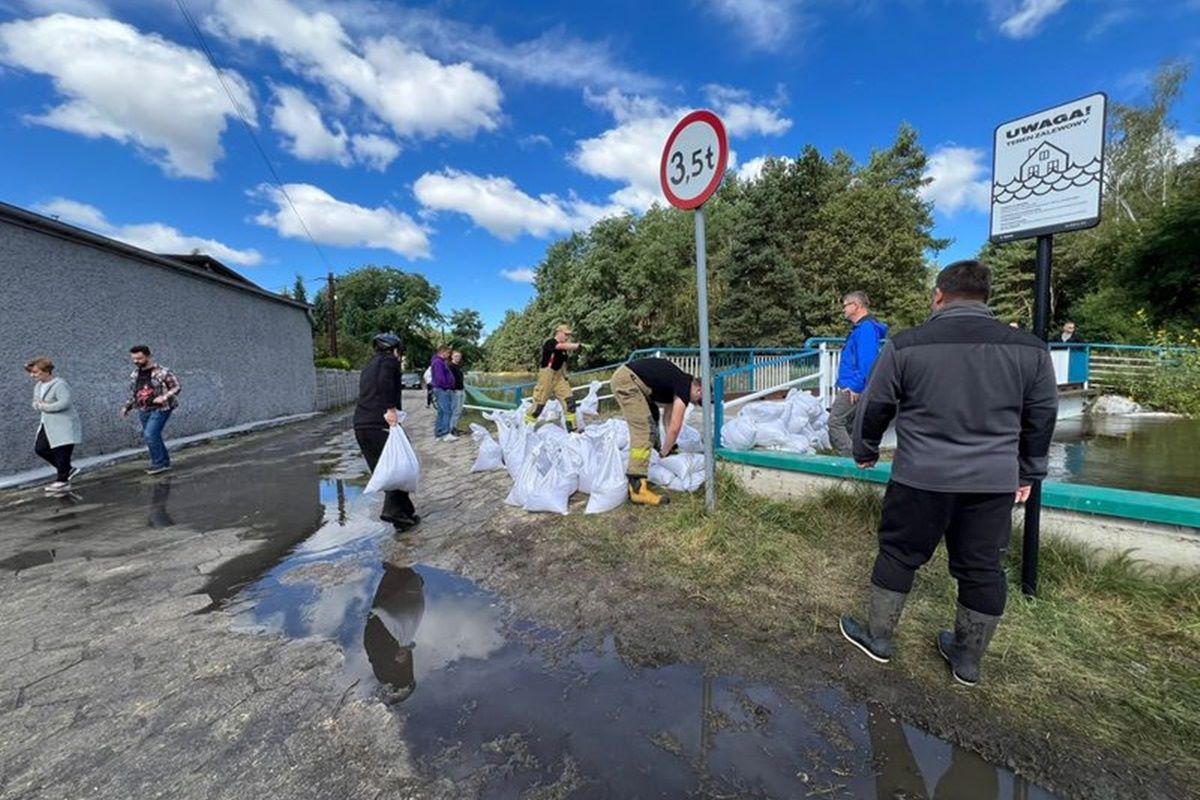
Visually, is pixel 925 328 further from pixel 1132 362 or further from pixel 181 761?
pixel 1132 362

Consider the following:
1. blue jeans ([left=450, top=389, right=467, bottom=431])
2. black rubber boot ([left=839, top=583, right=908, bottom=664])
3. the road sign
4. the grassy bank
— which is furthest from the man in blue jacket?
blue jeans ([left=450, top=389, right=467, bottom=431])

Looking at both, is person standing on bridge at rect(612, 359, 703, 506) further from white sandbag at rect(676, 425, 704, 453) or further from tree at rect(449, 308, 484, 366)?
tree at rect(449, 308, 484, 366)

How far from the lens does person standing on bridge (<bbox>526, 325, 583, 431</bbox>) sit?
7516 millimetres

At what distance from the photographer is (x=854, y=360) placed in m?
4.93

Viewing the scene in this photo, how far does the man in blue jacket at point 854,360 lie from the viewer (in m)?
4.83

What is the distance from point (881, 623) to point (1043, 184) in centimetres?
242

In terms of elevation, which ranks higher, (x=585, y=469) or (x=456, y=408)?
(x=456, y=408)

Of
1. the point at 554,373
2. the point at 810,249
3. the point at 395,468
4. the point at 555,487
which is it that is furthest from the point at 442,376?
the point at 810,249

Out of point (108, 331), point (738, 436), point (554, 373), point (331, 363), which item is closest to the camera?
point (738, 436)

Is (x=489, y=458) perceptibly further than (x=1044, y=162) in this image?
Yes

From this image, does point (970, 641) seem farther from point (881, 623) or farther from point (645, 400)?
point (645, 400)

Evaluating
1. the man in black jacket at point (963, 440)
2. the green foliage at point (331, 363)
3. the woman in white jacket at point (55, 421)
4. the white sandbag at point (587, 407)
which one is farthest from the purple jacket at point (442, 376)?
the green foliage at point (331, 363)

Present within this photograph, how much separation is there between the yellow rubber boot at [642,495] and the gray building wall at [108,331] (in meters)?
8.25

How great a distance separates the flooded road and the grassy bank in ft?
1.64
